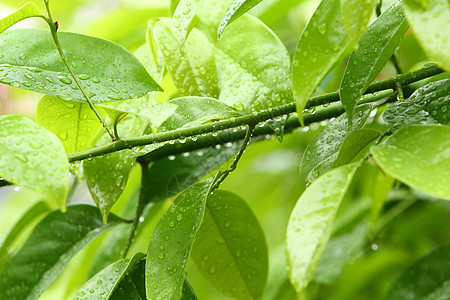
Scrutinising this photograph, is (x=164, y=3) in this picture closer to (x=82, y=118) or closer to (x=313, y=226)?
(x=82, y=118)

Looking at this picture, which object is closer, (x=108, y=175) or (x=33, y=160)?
(x=33, y=160)

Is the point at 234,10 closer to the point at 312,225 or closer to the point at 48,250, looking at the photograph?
the point at 312,225

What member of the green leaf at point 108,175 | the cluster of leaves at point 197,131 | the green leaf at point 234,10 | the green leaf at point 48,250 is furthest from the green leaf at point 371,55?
the green leaf at point 48,250

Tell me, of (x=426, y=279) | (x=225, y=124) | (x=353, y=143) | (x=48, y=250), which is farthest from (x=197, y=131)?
(x=426, y=279)

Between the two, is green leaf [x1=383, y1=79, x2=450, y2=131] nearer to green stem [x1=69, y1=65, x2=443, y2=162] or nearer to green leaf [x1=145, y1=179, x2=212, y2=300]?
green stem [x1=69, y1=65, x2=443, y2=162]

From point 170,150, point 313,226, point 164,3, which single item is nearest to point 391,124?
point 313,226

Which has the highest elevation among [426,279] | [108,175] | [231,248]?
[108,175]
